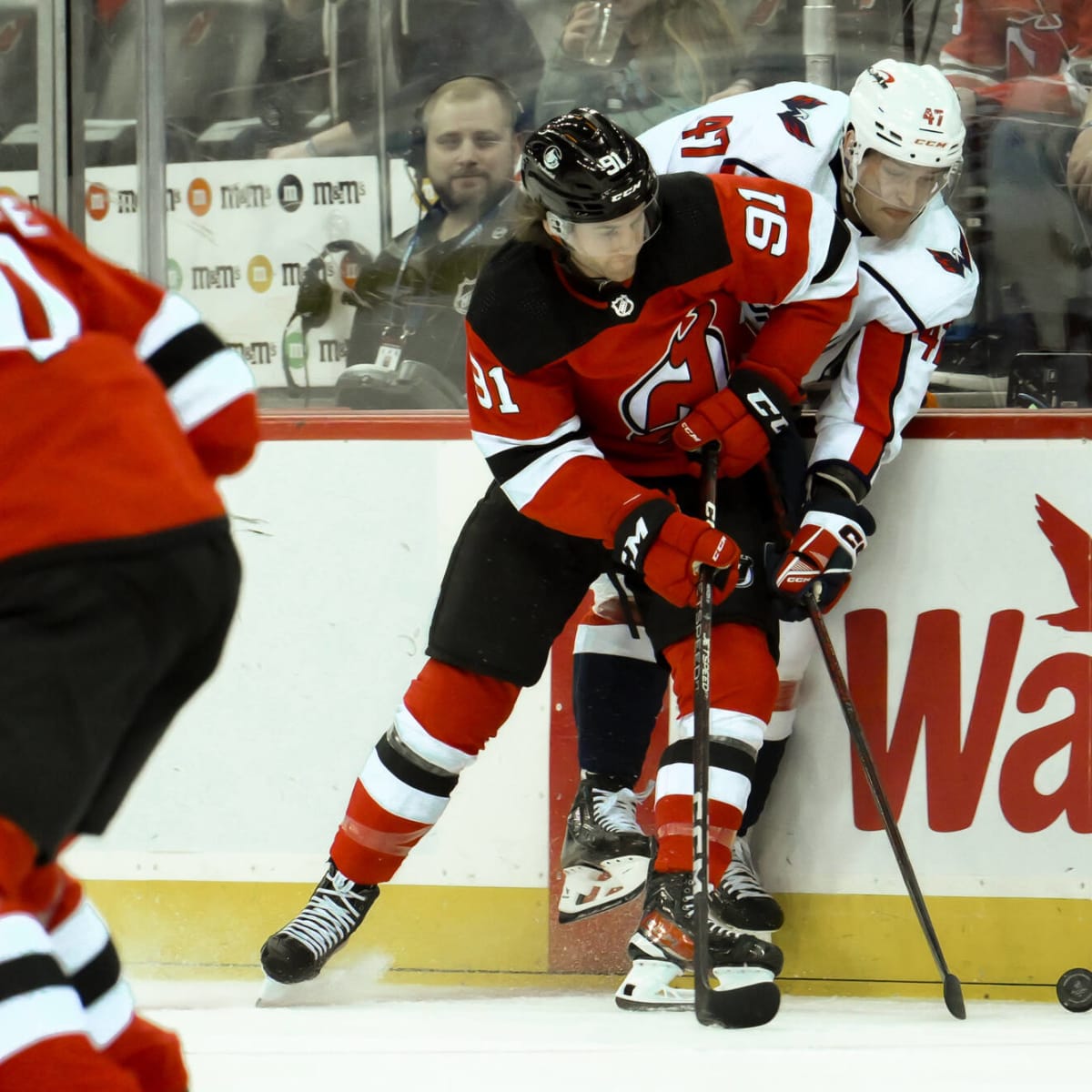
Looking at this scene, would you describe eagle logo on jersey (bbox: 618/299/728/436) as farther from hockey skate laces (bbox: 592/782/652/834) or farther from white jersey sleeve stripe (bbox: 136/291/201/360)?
white jersey sleeve stripe (bbox: 136/291/201/360)

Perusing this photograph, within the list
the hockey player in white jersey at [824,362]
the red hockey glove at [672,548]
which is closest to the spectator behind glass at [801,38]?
the hockey player in white jersey at [824,362]

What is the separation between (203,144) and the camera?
3166 mm

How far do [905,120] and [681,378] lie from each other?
0.50m

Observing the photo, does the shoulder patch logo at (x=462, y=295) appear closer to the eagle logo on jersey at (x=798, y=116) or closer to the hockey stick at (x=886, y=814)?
the eagle logo on jersey at (x=798, y=116)

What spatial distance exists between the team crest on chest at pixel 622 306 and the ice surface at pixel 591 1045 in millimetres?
994

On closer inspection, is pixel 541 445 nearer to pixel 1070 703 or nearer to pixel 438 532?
pixel 438 532

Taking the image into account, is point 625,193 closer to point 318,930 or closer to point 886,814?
point 886,814

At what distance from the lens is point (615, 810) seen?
2699 mm

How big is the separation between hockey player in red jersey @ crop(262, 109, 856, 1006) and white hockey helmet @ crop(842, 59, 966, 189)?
5.7 inches

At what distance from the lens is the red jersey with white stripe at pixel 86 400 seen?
3.88ft

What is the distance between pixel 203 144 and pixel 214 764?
1.17m

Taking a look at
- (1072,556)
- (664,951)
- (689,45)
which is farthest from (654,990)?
(689,45)

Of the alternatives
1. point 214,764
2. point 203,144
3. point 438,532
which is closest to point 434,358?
point 438,532

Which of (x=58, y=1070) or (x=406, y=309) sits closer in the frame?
(x=58, y=1070)
